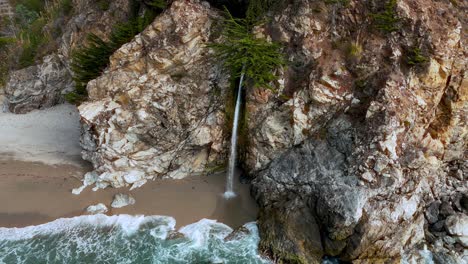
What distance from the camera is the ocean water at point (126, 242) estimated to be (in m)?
11.8

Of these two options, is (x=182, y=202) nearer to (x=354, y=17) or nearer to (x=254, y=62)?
(x=254, y=62)

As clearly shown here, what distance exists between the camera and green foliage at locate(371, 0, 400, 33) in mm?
12930

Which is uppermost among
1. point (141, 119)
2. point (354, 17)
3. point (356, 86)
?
point (354, 17)

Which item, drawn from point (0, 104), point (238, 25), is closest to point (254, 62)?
point (238, 25)

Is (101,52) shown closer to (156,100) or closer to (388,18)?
(156,100)

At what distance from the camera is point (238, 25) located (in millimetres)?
13930

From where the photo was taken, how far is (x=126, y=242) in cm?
1238

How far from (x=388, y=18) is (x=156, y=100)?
9.94 meters

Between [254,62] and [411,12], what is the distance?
20.8 ft

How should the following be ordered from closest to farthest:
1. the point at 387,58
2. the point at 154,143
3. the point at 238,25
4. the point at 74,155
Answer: the point at 387,58 < the point at 238,25 < the point at 154,143 < the point at 74,155

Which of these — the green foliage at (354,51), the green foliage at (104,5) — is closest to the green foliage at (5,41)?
the green foliage at (104,5)

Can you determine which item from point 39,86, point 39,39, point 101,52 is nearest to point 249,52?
point 101,52

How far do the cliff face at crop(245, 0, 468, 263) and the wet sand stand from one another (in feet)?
4.71

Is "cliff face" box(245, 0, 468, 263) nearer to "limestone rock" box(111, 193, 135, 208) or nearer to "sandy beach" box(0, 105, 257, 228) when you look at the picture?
"sandy beach" box(0, 105, 257, 228)
